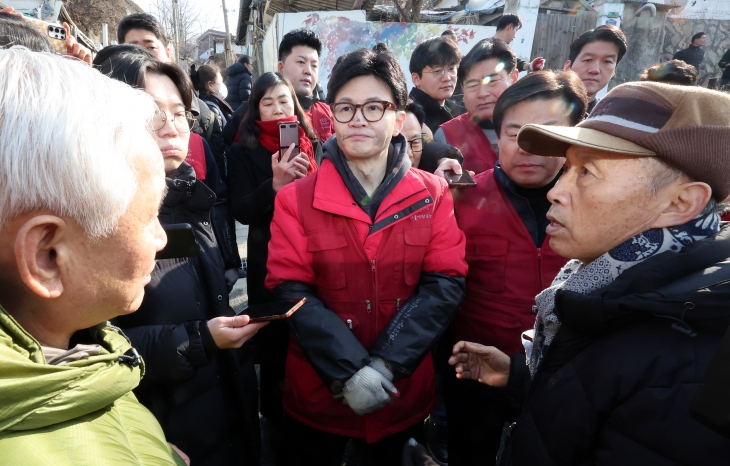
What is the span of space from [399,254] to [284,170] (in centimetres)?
105

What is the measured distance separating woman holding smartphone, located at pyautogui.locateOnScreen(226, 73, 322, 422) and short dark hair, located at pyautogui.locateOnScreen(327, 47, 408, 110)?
0.67 metres

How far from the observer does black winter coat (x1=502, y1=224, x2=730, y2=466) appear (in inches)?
36.9

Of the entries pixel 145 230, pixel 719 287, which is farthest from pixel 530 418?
pixel 145 230

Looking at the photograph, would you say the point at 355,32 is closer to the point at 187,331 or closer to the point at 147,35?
the point at 147,35

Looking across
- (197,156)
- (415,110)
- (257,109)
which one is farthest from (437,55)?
(197,156)

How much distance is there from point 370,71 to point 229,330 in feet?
4.35

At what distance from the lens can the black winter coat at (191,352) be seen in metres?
1.52

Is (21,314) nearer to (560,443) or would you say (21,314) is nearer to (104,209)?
(104,209)

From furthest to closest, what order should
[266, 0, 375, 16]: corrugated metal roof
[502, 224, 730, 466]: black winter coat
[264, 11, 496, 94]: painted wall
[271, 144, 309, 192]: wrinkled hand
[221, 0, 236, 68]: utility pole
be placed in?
[221, 0, 236, 68]: utility pole, [266, 0, 375, 16]: corrugated metal roof, [264, 11, 496, 94]: painted wall, [271, 144, 309, 192]: wrinkled hand, [502, 224, 730, 466]: black winter coat

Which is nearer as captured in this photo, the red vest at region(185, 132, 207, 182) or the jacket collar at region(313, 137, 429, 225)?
the jacket collar at region(313, 137, 429, 225)

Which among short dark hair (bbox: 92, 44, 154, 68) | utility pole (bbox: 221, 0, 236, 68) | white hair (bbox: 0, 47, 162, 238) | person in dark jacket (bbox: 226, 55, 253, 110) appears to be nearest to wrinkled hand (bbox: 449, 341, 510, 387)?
white hair (bbox: 0, 47, 162, 238)

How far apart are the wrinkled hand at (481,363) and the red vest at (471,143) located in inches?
61.9

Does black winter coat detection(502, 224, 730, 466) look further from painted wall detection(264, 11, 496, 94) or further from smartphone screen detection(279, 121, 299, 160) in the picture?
painted wall detection(264, 11, 496, 94)

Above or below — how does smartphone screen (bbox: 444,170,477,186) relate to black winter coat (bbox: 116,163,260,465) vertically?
above
